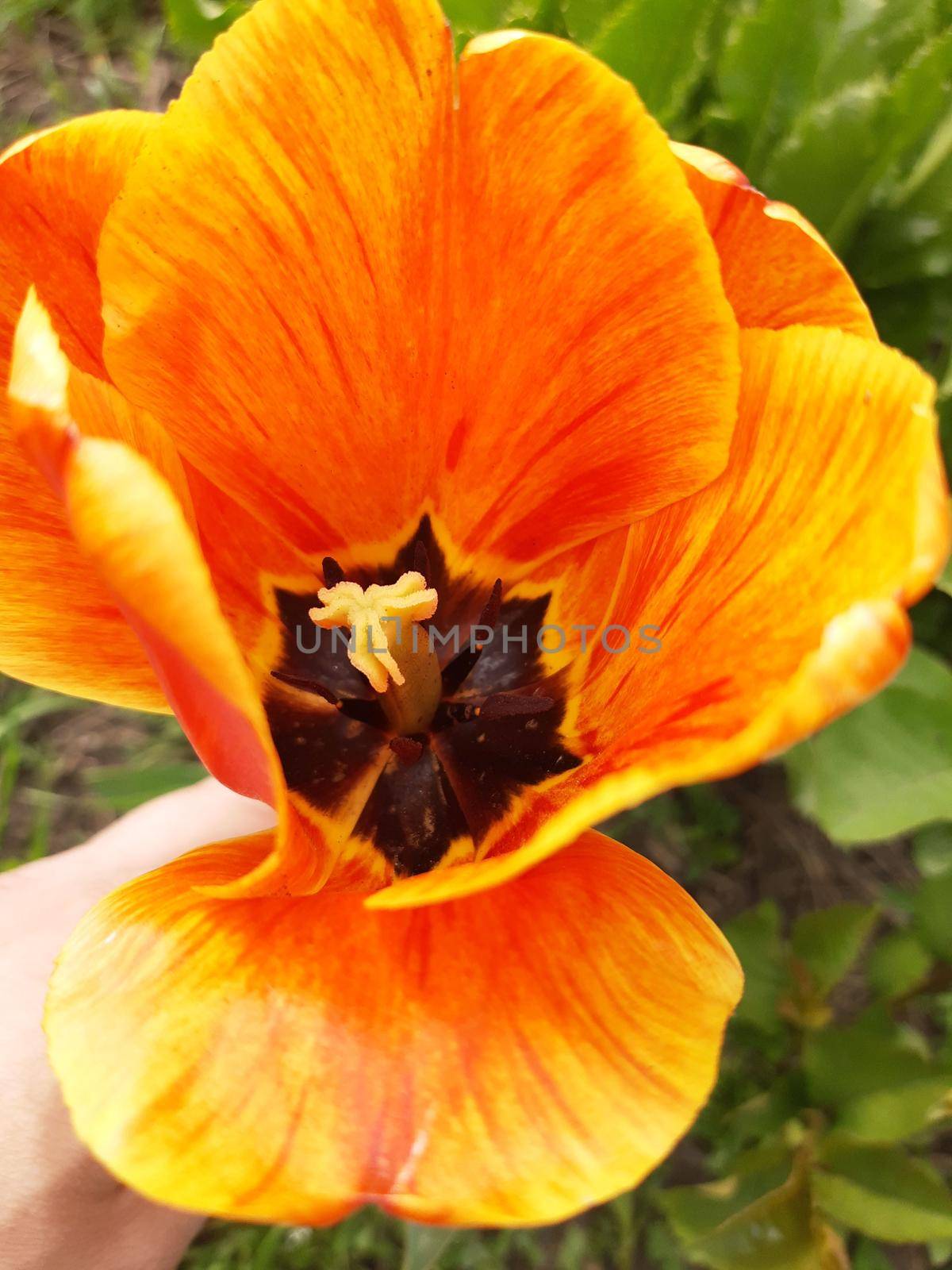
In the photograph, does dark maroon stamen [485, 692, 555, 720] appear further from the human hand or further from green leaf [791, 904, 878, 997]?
green leaf [791, 904, 878, 997]

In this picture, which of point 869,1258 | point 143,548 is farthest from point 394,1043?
point 869,1258

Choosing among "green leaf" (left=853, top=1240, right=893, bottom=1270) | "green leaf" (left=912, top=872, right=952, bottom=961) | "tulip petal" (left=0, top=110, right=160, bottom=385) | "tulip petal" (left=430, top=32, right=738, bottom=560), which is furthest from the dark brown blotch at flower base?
"green leaf" (left=853, top=1240, right=893, bottom=1270)

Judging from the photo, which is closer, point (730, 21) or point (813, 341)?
point (813, 341)

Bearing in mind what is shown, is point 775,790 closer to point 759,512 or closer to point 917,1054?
point 917,1054

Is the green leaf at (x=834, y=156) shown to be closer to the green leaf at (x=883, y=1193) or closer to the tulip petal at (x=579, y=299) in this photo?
the tulip petal at (x=579, y=299)

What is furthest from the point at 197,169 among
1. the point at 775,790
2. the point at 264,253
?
the point at 775,790

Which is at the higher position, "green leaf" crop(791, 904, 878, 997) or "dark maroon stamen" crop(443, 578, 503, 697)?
"dark maroon stamen" crop(443, 578, 503, 697)

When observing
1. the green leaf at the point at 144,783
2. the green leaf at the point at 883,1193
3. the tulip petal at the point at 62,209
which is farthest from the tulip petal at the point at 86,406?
the green leaf at the point at 883,1193
